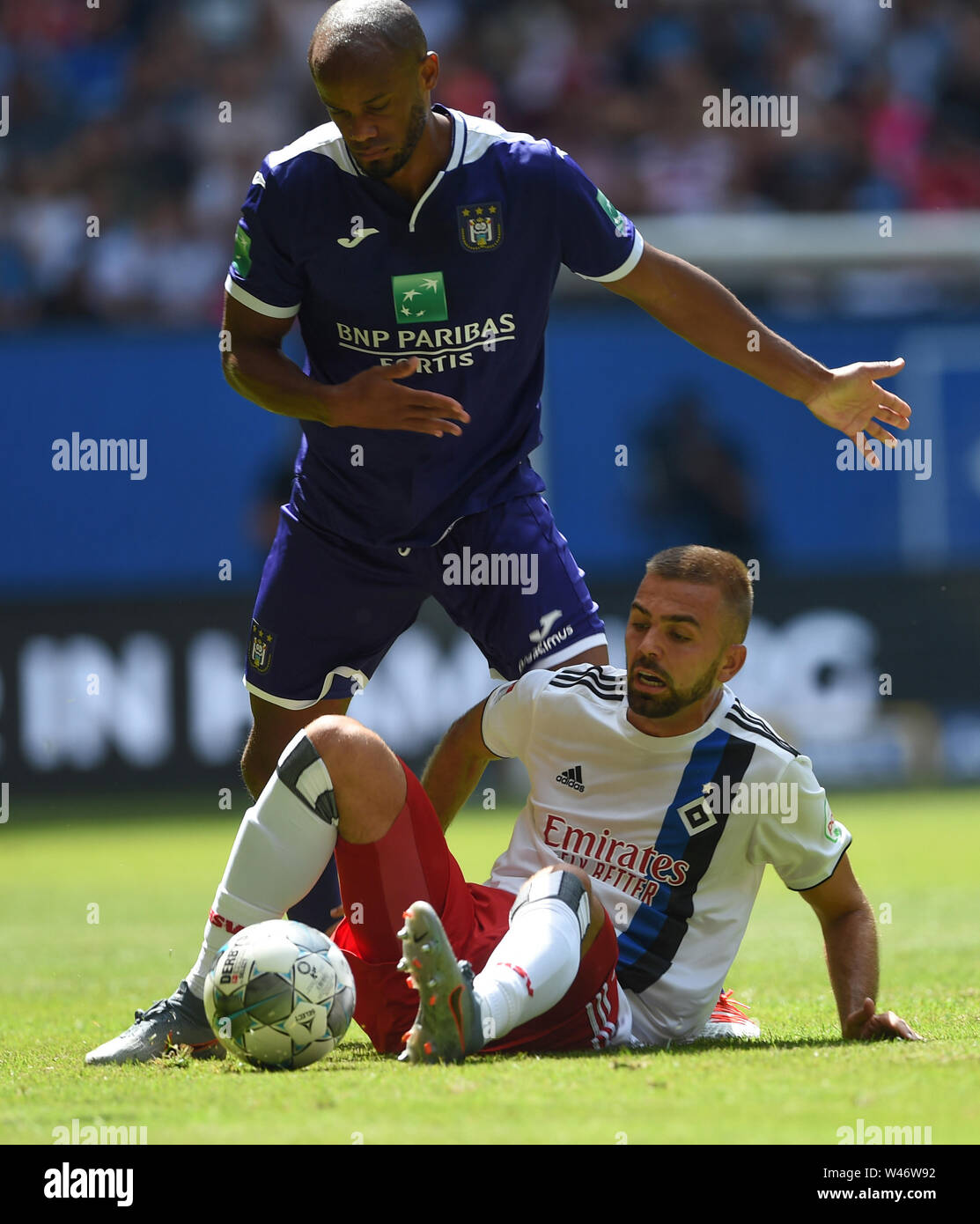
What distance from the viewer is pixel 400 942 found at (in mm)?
4543

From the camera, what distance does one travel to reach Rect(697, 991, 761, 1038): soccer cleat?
197 inches

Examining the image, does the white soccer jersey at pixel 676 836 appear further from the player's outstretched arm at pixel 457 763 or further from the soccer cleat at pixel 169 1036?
the soccer cleat at pixel 169 1036

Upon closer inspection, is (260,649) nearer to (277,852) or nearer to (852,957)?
(277,852)

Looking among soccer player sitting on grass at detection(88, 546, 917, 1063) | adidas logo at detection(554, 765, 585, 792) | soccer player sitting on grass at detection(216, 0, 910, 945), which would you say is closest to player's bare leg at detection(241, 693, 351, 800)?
soccer player sitting on grass at detection(216, 0, 910, 945)

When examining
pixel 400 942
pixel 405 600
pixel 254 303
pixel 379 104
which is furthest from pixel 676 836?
Result: pixel 379 104

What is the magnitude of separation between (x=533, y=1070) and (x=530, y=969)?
9.3 inches

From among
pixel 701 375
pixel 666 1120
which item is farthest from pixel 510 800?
pixel 666 1120

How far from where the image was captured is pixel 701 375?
14859mm

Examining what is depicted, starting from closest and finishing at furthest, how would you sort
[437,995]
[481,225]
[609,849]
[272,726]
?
[437,995]
[609,849]
[481,225]
[272,726]

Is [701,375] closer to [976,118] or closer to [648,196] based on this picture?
[648,196]

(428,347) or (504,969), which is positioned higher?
(428,347)

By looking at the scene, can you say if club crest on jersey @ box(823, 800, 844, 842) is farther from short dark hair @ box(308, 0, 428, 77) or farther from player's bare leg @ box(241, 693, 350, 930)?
short dark hair @ box(308, 0, 428, 77)

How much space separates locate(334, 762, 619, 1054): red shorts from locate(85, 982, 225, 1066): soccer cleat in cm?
42
